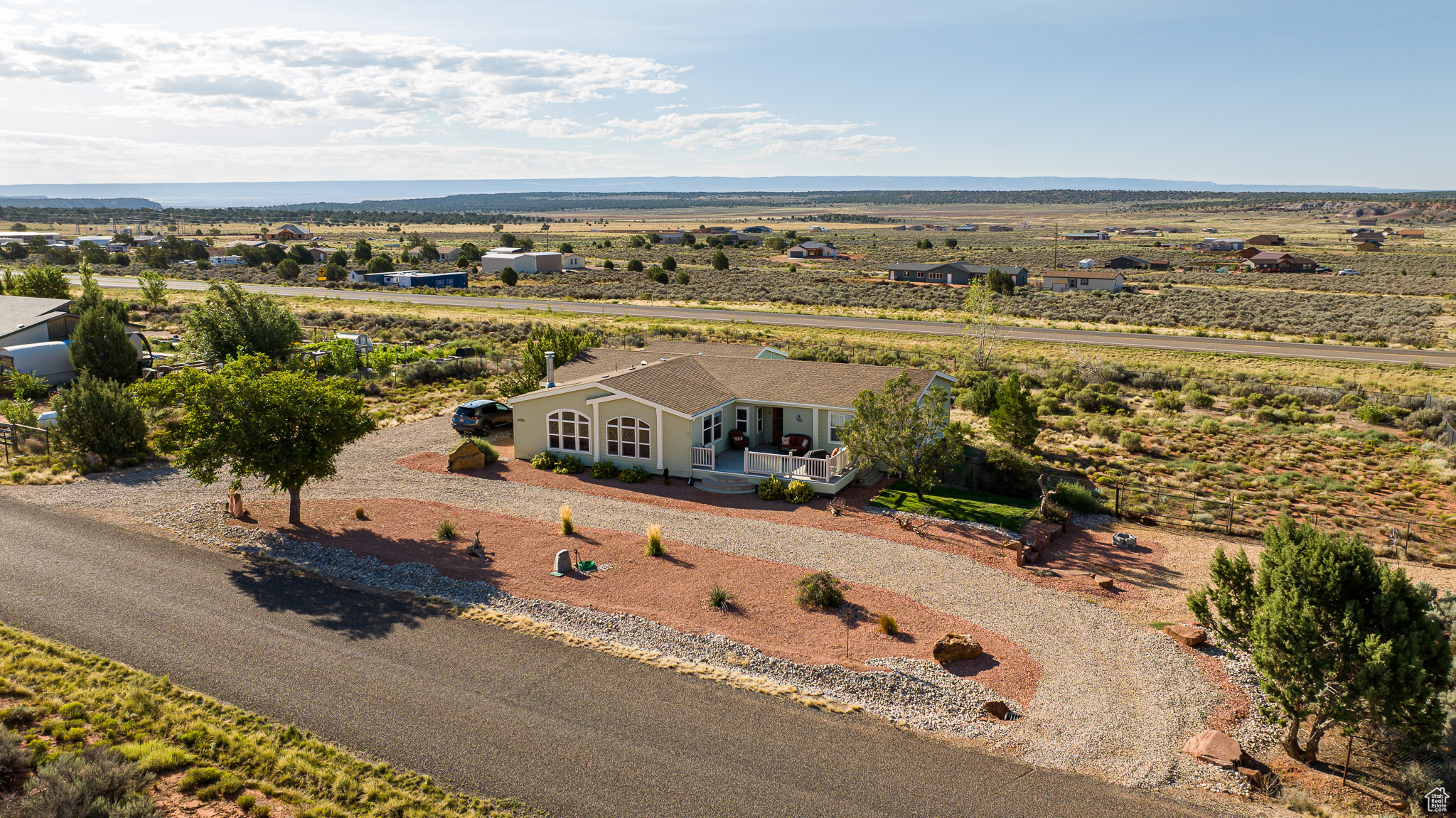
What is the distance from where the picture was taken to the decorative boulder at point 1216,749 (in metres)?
12.6

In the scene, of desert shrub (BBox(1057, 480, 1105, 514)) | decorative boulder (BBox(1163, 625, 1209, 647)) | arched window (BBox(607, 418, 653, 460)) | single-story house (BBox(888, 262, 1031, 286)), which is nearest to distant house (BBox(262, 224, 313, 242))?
single-story house (BBox(888, 262, 1031, 286))

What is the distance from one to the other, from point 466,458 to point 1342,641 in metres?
24.2

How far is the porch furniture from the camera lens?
92.8 ft

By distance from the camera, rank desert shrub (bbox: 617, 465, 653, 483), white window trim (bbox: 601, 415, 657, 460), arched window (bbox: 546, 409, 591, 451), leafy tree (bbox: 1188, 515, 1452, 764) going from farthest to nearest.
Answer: arched window (bbox: 546, 409, 591, 451), white window trim (bbox: 601, 415, 657, 460), desert shrub (bbox: 617, 465, 653, 483), leafy tree (bbox: 1188, 515, 1452, 764)

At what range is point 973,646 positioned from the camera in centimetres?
1588

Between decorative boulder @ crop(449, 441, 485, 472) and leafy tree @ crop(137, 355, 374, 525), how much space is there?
616 centimetres

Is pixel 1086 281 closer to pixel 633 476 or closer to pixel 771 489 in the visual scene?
pixel 771 489

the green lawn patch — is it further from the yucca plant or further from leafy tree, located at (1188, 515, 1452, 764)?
leafy tree, located at (1188, 515, 1452, 764)

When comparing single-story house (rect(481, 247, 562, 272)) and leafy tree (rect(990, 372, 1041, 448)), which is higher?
single-story house (rect(481, 247, 562, 272))

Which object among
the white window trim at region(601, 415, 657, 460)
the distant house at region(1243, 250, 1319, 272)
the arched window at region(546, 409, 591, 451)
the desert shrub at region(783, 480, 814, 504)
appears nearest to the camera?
the desert shrub at region(783, 480, 814, 504)

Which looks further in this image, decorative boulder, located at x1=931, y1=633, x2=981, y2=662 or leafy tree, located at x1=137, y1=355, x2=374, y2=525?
leafy tree, located at x1=137, y1=355, x2=374, y2=525

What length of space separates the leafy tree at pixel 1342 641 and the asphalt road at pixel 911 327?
156 feet

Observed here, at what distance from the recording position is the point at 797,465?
26.8m

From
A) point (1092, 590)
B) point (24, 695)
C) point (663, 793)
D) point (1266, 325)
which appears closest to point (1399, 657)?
point (1092, 590)
